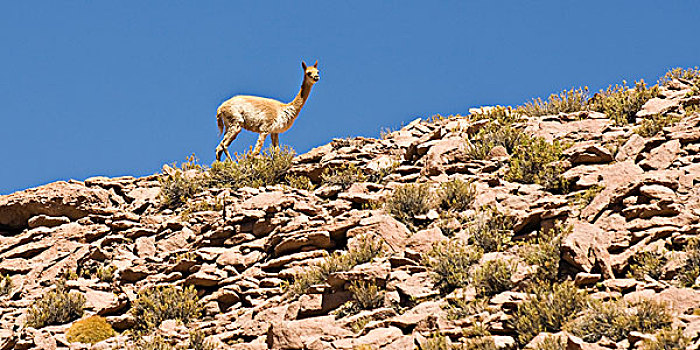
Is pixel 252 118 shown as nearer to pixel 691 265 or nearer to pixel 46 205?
pixel 46 205

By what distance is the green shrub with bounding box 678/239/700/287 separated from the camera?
9586mm

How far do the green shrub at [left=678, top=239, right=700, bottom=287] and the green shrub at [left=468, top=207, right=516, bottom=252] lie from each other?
8.36 feet

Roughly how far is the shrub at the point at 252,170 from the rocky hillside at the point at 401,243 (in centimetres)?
5

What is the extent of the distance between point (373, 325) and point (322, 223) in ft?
11.5

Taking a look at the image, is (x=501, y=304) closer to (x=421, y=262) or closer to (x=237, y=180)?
(x=421, y=262)

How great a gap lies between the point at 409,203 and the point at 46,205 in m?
7.00

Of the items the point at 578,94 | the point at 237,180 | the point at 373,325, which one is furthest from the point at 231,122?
the point at 373,325

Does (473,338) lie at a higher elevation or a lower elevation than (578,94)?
lower

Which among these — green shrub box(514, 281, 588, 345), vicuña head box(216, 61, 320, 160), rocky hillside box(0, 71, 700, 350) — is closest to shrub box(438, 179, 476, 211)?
rocky hillside box(0, 71, 700, 350)

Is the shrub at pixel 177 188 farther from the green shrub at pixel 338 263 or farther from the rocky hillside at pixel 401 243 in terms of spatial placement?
the green shrub at pixel 338 263

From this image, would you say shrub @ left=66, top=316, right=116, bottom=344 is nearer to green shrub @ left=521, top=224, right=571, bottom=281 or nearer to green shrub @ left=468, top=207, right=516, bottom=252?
green shrub @ left=468, top=207, right=516, bottom=252

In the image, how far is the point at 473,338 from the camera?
30.3 ft

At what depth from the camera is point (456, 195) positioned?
534 inches

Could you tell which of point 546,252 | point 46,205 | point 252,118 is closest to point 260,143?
point 252,118
